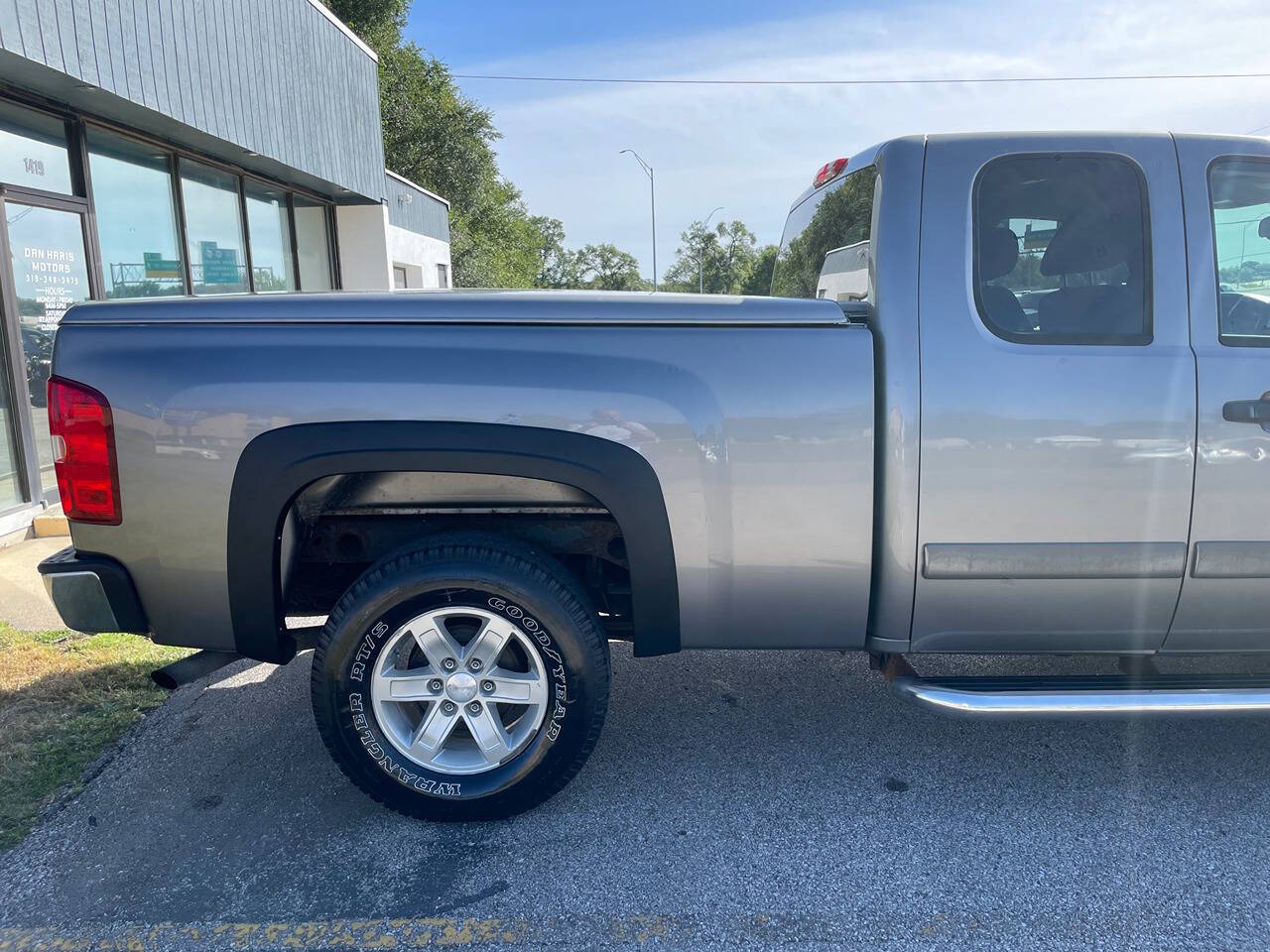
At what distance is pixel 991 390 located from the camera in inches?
109

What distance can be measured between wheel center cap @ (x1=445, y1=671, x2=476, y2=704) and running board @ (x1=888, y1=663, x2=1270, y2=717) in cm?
135

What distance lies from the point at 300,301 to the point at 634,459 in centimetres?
117

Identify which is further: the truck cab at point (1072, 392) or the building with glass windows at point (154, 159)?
the building with glass windows at point (154, 159)

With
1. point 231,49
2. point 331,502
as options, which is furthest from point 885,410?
point 231,49

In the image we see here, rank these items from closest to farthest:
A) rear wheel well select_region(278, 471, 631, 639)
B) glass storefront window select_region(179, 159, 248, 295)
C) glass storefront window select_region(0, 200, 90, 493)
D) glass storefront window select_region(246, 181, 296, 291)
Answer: rear wheel well select_region(278, 471, 631, 639) < glass storefront window select_region(0, 200, 90, 493) < glass storefront window select_region(179, 159, 248, 295) < glass storefront window select_region(246, 181, 296, 291)

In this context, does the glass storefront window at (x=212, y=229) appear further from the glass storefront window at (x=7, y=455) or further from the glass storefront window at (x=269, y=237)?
the glass storefront window at (x=7, y=455)

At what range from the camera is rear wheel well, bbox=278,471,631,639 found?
3068mm

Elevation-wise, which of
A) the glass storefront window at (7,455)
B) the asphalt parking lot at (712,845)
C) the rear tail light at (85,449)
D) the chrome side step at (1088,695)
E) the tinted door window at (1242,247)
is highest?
the tinted door window at (1242,247)

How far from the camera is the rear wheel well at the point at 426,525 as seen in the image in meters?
3.07

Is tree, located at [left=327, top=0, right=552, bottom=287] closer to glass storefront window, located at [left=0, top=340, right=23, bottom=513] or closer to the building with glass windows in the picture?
the building with glass windows

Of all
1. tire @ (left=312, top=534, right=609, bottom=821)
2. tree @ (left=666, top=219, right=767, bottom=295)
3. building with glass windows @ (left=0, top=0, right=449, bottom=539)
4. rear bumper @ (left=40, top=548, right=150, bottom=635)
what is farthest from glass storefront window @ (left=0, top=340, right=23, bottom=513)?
tree @ (left=666, top=219, right=767, bottom=295)

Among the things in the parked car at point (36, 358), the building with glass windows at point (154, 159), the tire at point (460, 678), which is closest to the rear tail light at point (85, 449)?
the tire at point (460, 678)

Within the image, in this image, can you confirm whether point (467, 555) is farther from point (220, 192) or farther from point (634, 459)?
point (220, 192)

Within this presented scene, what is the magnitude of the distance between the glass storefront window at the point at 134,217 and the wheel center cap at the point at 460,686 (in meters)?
6.50
